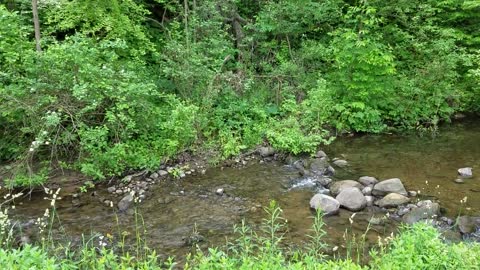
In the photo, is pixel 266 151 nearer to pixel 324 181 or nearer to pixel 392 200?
pixel 324 181

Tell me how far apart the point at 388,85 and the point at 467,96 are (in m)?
2.87

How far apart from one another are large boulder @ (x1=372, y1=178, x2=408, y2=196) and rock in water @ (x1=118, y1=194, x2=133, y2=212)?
4554 mm

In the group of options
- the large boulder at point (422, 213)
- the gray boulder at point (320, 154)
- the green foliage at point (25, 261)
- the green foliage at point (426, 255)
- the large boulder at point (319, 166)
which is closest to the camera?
the green foliage at point (25, 261)

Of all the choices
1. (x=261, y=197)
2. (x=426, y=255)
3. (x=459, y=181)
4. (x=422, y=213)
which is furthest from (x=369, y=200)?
(x=426, y=255)

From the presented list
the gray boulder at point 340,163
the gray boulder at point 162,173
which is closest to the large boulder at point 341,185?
the gray boulder at point 340,163

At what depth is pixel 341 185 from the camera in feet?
27.2

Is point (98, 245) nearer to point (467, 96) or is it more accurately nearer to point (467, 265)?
point (467, 265)

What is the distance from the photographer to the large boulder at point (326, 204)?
7.28m

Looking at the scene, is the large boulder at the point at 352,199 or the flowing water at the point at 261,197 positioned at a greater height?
the large boulder at the point at 352,199

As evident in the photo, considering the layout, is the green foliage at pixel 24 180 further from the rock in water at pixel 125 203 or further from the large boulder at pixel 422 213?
the large boulder at pixel 422 213

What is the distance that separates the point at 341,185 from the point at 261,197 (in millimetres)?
1598

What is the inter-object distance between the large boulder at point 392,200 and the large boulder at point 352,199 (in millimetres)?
308

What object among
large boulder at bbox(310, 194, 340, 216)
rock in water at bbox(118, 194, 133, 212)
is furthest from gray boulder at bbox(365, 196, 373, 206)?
rock in water at bbox(118, 194, 133, 212)

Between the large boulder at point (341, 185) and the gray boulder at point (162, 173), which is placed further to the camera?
the gray boulder at point (162, 173)
